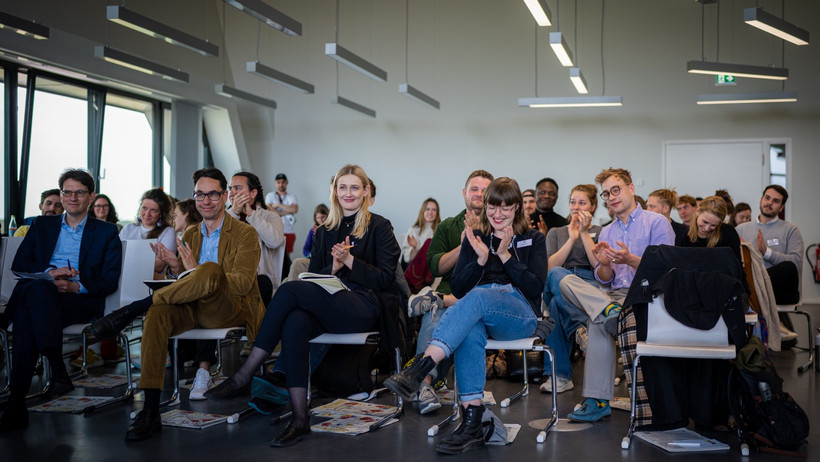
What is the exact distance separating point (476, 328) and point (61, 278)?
219cm

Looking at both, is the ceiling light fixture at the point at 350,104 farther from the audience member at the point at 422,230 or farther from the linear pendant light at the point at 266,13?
the linear pendant light at the point at 266,13

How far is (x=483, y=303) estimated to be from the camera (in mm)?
2900

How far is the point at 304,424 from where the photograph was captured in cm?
296

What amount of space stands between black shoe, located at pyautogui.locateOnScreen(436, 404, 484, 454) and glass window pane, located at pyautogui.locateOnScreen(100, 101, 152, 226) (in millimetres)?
7565

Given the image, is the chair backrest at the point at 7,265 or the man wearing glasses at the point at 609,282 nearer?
the man wearing glasses at the point at 609,282

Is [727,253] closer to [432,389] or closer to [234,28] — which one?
[432,389]

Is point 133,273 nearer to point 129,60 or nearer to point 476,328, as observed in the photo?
point 476,328

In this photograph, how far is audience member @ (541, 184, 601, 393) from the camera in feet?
12.5

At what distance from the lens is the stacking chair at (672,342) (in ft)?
9.21

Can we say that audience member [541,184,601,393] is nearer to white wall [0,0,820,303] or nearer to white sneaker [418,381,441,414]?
white sneaker [418,381,441,414]

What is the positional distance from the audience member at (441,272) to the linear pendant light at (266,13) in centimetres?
245

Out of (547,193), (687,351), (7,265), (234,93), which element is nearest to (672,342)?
(687,351)

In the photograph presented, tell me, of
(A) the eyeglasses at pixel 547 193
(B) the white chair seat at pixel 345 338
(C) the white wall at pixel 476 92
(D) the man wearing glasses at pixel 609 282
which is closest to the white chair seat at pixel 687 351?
(D) the man wearing glasses at pixel 609 282

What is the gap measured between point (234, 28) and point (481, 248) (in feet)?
31.8
